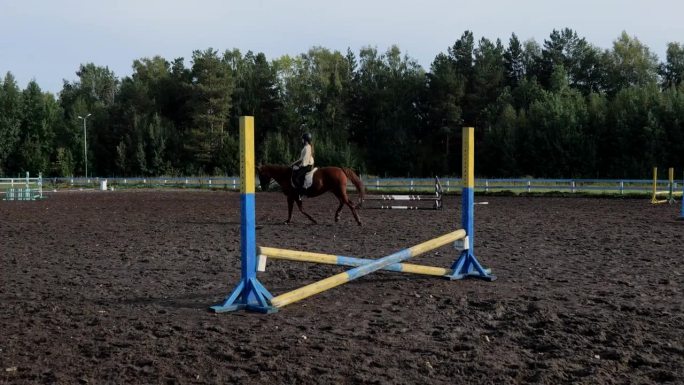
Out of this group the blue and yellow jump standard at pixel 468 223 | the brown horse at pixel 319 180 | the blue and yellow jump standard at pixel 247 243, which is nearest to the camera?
the blue and yellow jump standard at pixel 247 243

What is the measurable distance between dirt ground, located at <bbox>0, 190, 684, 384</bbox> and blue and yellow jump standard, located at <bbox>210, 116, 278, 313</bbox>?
0.25 m

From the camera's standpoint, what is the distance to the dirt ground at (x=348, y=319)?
15.9 feet

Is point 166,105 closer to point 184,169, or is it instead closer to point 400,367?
point 184,169

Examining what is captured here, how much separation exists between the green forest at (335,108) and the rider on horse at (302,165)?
154 ft

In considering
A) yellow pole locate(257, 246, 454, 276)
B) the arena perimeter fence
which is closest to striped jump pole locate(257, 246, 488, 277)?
yellow pole locate(257, 246, 454, 276)

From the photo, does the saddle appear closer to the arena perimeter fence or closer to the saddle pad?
the saddle pad

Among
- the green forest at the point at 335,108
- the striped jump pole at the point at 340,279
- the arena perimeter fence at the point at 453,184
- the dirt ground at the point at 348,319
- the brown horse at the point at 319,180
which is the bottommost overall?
the dirt ground at the point at 348,319

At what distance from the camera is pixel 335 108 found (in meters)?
77.1

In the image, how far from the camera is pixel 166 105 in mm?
86500

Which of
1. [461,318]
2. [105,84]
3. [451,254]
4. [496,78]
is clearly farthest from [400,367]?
[105,84]

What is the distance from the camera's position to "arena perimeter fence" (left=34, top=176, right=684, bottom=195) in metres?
35.3

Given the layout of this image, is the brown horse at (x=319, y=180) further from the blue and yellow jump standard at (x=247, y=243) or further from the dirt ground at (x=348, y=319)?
the blue and yellow jump standard at (x=247, y=243)

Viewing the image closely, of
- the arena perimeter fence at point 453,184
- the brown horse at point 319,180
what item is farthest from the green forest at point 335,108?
the brown horse at point 319,180

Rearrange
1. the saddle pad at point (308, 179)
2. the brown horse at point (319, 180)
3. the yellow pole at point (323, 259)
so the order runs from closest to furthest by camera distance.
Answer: the yellow pole at point (323, 259)
the saddle pad at point (308, 179)
the brown horse at point (319, 180)
